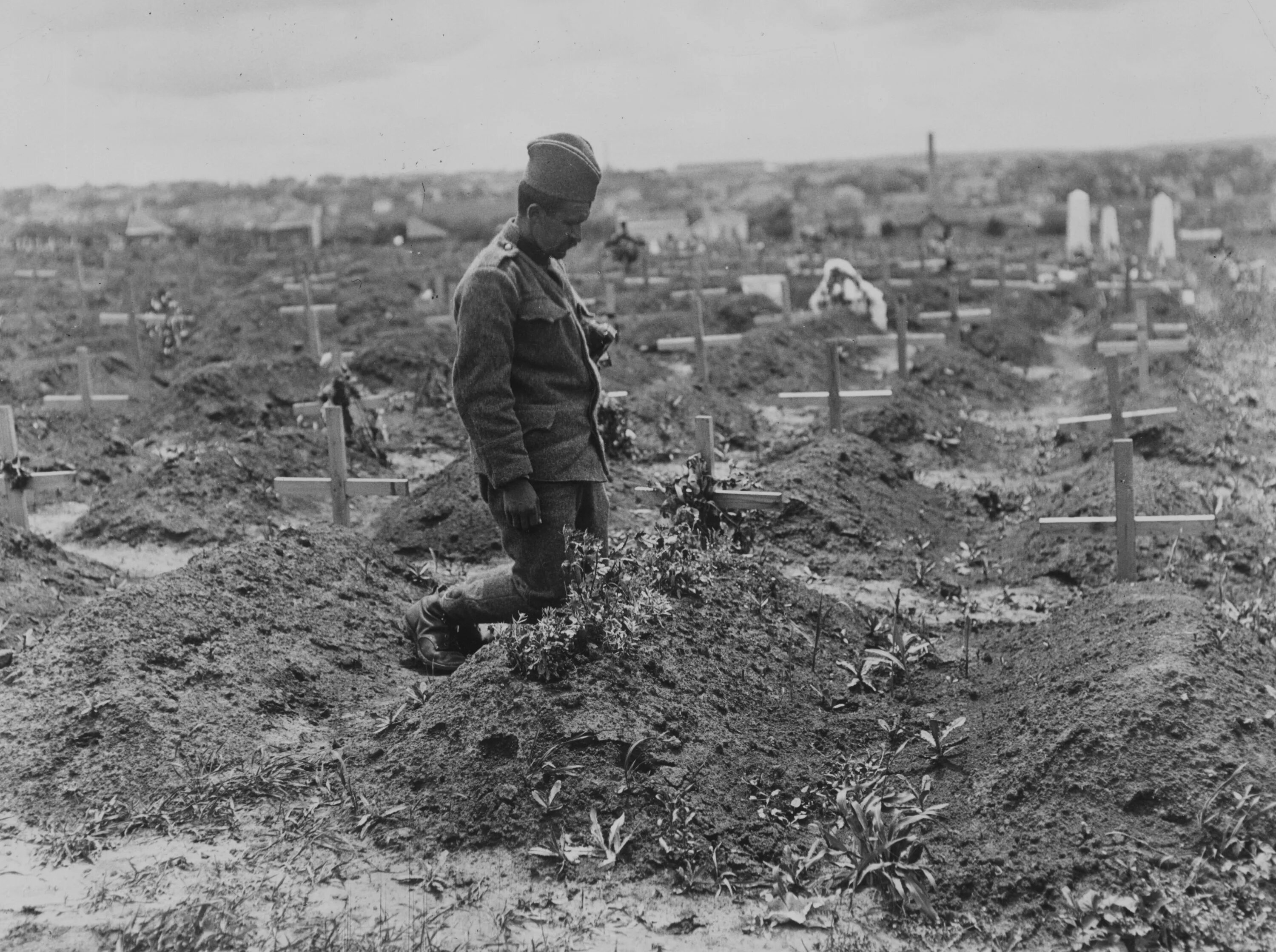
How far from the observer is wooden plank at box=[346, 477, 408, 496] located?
25.7 feet

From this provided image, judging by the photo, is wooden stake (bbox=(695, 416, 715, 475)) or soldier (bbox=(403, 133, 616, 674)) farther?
wooden stake (bbox=(695, 416, 715, 475))

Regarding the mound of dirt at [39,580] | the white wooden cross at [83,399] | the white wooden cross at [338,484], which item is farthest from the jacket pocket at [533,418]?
the white wooden cross at [83,399]

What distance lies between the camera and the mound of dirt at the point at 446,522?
878cm

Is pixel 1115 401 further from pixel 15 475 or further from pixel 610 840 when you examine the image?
pixel 15 475

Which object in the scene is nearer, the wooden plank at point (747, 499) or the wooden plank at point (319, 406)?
the wooden plank at point (747, 499)

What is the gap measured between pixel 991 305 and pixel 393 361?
34.6 feet

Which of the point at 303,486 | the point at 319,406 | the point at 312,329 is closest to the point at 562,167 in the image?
the point at 303,486

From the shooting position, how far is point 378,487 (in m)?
8.03

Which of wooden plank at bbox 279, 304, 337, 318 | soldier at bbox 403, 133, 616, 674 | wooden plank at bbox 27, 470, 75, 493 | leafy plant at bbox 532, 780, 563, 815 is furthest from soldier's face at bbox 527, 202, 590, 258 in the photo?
wooden plank at bbox 279, 304, 337, 318

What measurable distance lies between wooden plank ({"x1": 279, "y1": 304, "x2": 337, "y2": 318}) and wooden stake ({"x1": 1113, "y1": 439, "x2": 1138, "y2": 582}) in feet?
41.0

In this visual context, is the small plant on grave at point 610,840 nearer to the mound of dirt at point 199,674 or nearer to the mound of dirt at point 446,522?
the mound of dirt at point 199,674

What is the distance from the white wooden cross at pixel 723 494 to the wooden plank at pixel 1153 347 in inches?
315

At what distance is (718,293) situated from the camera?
2470cm

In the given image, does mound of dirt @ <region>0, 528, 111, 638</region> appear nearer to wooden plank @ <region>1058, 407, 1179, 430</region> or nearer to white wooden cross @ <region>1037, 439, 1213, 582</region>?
white wooden cross @ <region>1037, 439, 1213, 582</region>
